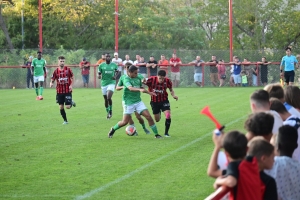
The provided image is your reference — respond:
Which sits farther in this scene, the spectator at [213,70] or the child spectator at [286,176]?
the spectator at [213,70]

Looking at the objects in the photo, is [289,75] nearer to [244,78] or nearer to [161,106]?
[244,78]

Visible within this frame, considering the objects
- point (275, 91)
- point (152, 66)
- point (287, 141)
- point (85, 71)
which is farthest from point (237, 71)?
point (287, 141)

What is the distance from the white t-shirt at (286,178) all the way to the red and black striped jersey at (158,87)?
10.4 metres

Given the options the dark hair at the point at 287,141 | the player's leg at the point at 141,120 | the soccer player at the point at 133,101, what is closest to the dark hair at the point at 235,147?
the dark hair at the point at 287,141

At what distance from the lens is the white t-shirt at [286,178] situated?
6133 mm

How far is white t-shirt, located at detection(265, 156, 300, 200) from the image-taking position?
6.13 m

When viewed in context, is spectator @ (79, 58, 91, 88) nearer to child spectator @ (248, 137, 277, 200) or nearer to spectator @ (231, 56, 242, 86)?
spectator @ (231, 56, 242, 86)

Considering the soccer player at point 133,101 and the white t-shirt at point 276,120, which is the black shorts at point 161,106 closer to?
the soccer player at point 133,101

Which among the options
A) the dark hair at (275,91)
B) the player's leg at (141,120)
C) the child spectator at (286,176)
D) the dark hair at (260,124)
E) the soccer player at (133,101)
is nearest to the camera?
the child spectator at (286,176)

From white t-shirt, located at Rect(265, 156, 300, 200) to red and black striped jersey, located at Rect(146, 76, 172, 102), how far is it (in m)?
10.4

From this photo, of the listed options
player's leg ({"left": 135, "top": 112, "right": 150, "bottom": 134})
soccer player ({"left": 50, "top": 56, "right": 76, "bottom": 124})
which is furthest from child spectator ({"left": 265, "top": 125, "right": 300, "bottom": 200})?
soccer player ({"left": 50, "top": 56, "right": 76, "bottom": 124})

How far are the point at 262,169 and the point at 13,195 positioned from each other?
5319 mm

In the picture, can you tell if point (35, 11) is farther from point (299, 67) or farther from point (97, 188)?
point (97, 188)

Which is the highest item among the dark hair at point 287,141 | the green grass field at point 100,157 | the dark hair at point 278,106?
the dark hair at point 278,106
